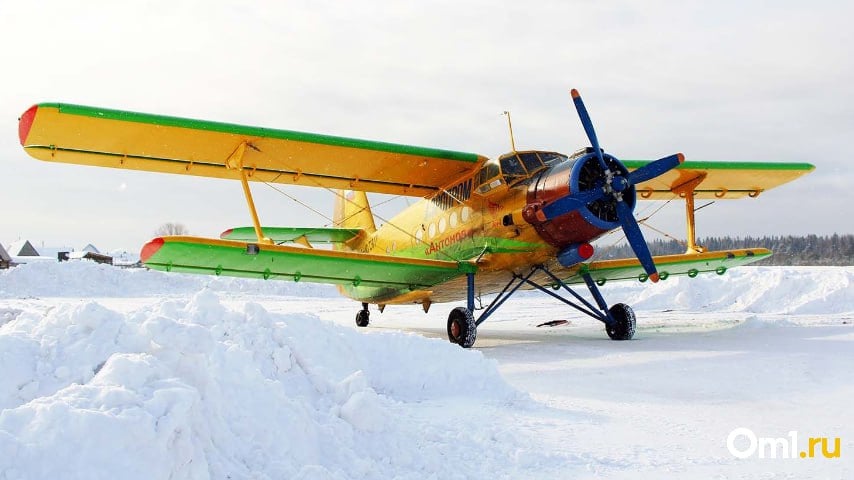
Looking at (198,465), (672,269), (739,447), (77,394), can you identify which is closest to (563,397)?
(739,447)

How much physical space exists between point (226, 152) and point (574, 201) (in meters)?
5.99

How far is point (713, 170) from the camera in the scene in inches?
515

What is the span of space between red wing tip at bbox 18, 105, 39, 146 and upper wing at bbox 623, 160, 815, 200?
10645mm

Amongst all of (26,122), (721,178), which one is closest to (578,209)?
(721,178)

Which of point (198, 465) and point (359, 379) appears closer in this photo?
point (198, 465)

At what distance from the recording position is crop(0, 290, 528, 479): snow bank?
2.60 m

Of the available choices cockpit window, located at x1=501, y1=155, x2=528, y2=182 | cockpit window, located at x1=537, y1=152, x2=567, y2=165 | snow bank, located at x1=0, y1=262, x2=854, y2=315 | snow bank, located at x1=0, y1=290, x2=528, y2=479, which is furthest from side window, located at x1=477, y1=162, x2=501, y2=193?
snow bank, located at x1=0, y1=262, x2=854, y2=315

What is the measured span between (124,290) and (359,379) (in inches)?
1225

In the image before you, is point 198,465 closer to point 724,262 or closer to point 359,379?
point 359,379

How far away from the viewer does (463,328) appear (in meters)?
9.55

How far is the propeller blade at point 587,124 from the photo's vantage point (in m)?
9.08

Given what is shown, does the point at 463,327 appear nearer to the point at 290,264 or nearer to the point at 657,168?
the point at 290,264

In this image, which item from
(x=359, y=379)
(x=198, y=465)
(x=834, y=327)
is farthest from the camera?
(x=834, y=327)

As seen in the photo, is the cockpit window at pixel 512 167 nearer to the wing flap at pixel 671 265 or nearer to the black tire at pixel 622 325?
the wing flap at pixel 671 265
